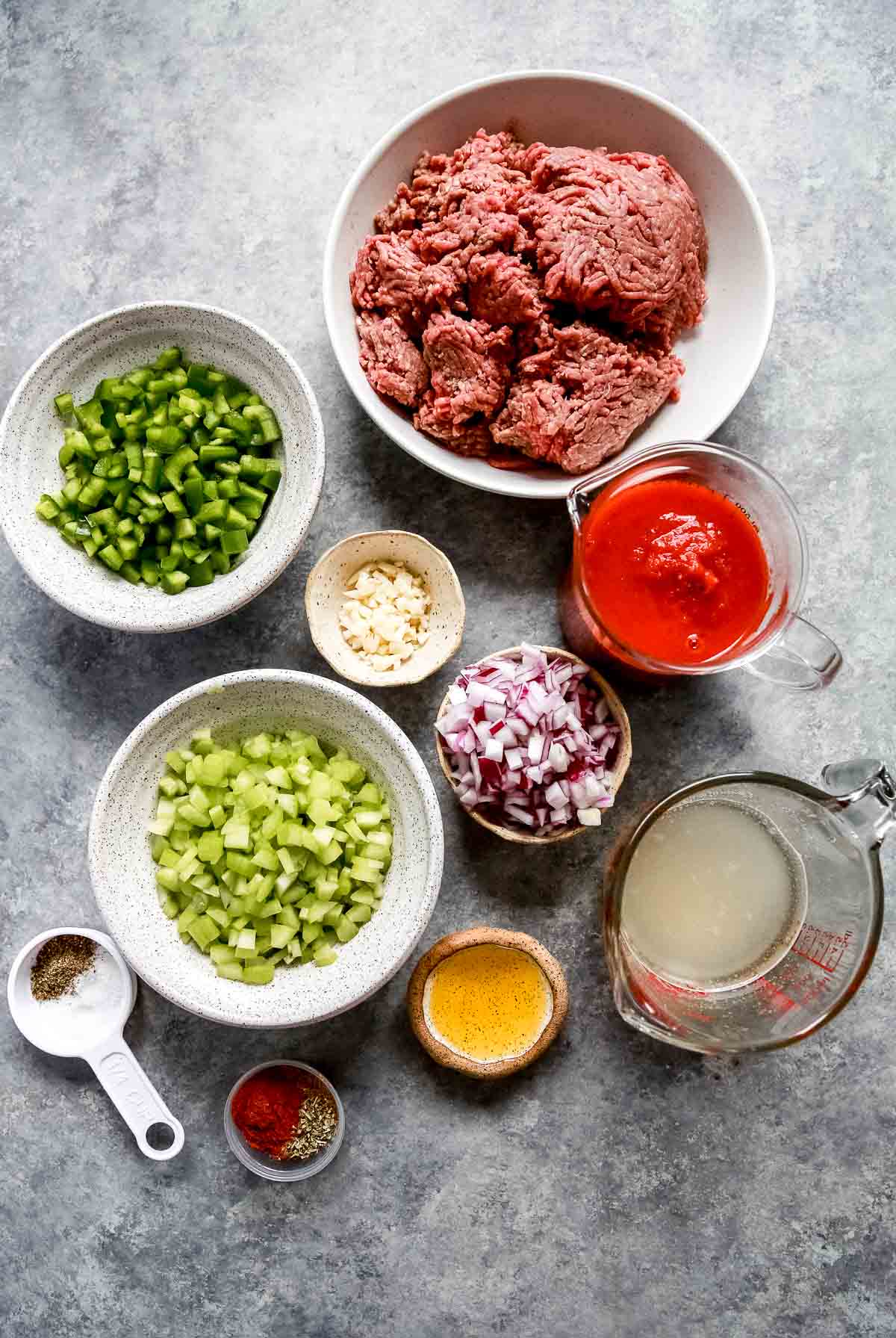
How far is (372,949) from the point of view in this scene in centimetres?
197

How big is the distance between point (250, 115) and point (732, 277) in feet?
3.90

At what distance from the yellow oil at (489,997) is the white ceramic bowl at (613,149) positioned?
3.37 feet

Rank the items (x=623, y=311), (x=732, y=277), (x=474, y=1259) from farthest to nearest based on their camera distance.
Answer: (x=474, y=1259) < (x=732, y=277) < (x=623, y=311)

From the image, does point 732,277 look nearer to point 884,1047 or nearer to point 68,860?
point 884,1047

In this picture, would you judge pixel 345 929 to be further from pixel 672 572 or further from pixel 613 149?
pixel 613 149

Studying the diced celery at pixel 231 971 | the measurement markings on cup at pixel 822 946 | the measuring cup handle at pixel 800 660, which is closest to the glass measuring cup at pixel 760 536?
the measuring cup handle at pixel 800 660

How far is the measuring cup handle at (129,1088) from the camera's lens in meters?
2.16

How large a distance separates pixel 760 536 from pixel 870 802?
570 millimetres

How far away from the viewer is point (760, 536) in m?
1.92

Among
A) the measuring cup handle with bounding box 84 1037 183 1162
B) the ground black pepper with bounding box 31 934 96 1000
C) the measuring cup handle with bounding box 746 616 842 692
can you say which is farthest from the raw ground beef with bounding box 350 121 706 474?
the measuring cup handle with bounding box 84 1037 183 1162

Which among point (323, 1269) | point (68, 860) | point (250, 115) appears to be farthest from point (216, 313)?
point (323, 1269)

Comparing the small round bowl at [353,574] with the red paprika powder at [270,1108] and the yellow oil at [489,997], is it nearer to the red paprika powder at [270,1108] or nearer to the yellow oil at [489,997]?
the yellow oil at [489,997]

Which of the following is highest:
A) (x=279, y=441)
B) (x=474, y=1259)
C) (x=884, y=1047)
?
(x=279, y=441)

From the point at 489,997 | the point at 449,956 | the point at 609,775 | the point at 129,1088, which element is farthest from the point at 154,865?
the point at 609,775
